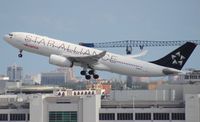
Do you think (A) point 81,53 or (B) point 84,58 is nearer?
(B) point 84,58

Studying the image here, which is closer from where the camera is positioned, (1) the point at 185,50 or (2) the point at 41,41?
(2) the point at 41,41

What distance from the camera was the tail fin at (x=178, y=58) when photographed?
175 m

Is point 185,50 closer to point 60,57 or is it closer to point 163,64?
point 163,64

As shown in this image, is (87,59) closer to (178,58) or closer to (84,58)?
(84,58)

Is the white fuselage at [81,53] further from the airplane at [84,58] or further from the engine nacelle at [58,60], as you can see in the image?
the engine nacelle at [58,60]

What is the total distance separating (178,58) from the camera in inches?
6998

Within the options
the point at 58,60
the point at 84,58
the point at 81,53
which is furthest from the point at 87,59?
the point at 58,60

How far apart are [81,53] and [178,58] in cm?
2663

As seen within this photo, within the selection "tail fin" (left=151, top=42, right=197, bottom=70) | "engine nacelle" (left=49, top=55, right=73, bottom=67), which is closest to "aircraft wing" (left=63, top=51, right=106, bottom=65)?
"engine nacelle" (left=49, top=55, right=73, bottom=67)

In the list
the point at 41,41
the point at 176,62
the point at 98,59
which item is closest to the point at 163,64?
the point at 176,62

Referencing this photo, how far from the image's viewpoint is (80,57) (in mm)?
169125

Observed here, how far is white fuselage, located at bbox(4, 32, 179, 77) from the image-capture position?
168 meters

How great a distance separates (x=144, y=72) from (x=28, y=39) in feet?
101

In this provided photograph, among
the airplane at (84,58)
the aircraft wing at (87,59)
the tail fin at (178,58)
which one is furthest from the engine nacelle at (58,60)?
the tail fin at (178,58)
